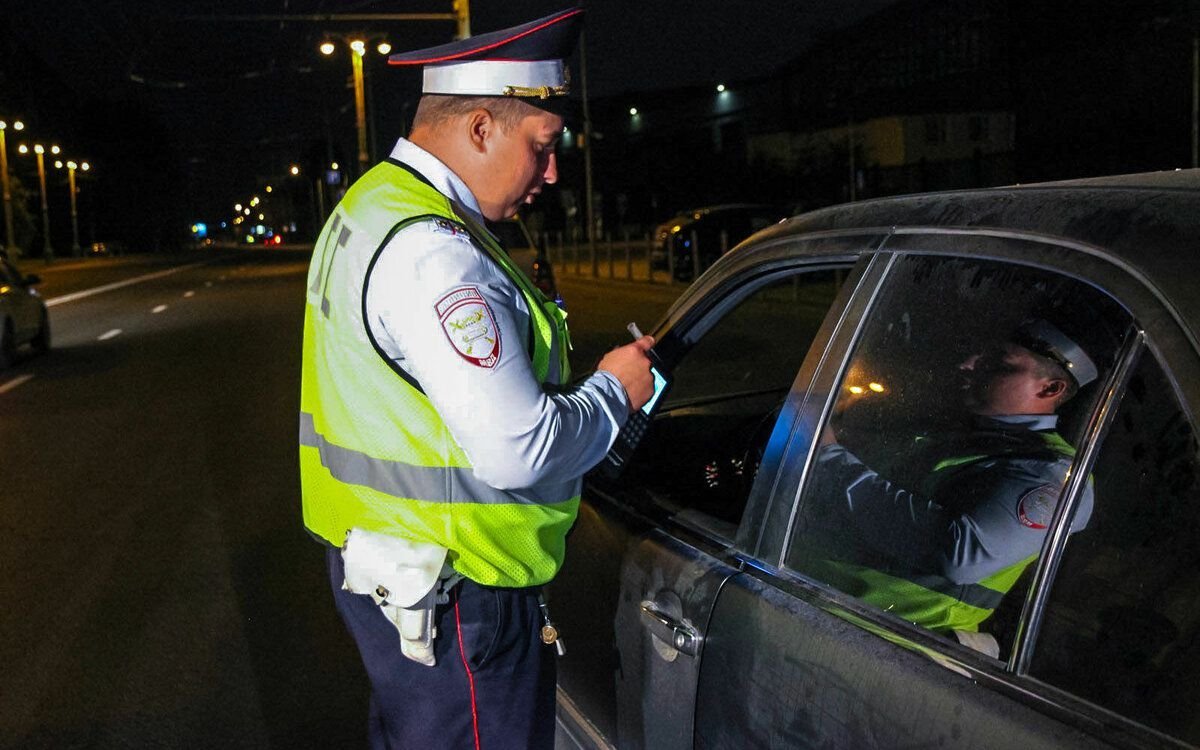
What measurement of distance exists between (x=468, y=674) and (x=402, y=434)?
0.45m

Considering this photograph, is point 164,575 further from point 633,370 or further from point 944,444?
point 944,444

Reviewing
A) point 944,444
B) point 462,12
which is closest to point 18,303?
point 462,12

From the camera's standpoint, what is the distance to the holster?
205 centimetres

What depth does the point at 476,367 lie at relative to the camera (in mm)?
1916

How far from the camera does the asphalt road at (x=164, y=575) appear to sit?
4328 mm

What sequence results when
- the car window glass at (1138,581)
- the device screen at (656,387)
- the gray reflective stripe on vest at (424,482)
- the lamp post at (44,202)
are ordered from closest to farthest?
1. the car window glass at (1138,581)
2. the gray reflective stripe on vest at (424,482)
3. the device screen at (656,387)
4. the lamp post at (44,202)

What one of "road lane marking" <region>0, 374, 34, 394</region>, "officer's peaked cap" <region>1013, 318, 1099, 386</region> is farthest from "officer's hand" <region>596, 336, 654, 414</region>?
"road lane marking" <region>0, 374, 34, 394</region>

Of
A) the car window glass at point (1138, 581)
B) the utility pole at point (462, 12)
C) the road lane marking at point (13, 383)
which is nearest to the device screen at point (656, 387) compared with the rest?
the car window glass at point (1138, 581)

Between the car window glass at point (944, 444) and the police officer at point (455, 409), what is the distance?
1.30ft

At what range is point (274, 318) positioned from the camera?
22.5 m

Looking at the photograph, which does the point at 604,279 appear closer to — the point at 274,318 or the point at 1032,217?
the point at 274,318

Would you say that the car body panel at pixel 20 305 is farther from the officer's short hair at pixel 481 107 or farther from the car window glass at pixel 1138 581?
the car window glass at pixel 1138 581

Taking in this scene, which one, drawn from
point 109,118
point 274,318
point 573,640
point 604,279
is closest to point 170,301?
point 274,318

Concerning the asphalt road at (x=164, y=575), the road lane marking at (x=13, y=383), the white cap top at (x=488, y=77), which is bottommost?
the asphalt road at (x=164, y=575)
